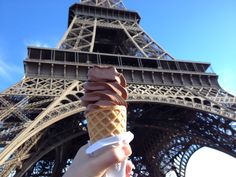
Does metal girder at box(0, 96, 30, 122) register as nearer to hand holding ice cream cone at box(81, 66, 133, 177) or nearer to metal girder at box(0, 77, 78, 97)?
metal girder at box(0, 77, 78, 97)

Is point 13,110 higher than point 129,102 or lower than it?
lower

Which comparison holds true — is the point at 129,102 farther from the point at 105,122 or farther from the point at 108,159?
Answer: the point at 108,159

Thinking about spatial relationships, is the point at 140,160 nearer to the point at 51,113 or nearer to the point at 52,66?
the point at 52,66

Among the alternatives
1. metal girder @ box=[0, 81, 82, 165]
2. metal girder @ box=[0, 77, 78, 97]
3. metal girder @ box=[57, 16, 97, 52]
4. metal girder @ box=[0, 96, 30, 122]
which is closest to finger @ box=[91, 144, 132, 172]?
metal girder @ box=[0, 81, 82, 165]

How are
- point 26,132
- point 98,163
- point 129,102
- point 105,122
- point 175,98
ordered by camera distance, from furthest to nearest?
point 175,98 < point 129,102 < point 26,132 < point 105,122 < point 98,163

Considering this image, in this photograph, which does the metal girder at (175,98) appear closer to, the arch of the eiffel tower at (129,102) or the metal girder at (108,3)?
the arch of the eiffel tower at (129,102)

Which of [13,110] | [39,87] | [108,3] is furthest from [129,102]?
[108,3]
